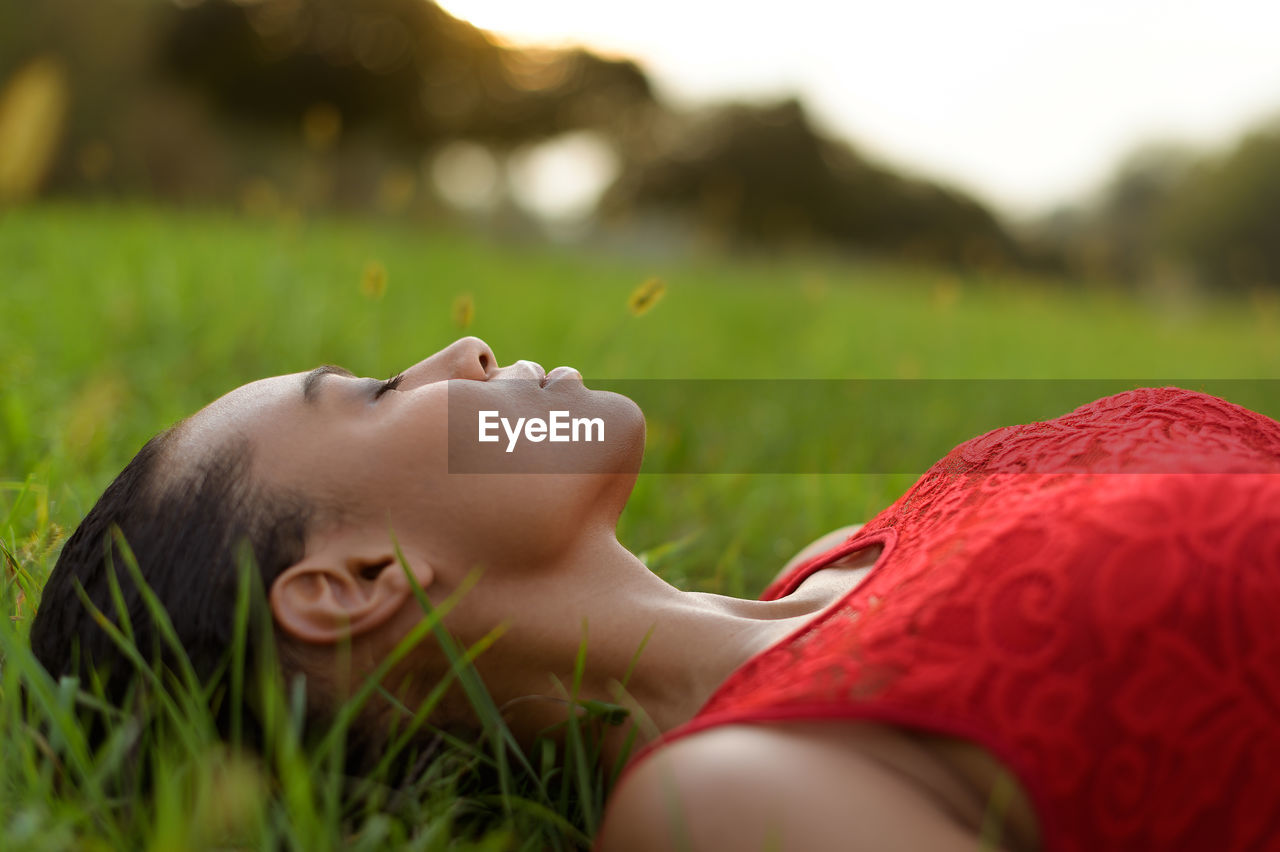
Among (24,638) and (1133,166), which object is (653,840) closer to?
(24,638)

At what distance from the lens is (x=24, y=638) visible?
142 centimetres

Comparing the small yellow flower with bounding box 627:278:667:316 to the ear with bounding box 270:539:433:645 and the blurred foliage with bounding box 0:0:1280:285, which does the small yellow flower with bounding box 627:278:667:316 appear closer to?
the ear with bounding box 270:539:433:645

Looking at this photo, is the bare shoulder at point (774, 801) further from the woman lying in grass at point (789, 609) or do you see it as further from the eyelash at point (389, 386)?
the eyelash at point (389, 386)

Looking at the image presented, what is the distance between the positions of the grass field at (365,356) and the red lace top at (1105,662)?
1.53ft

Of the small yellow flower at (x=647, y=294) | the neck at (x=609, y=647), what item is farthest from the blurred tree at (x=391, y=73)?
the neck at (x=609, y=647)

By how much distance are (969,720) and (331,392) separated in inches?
39.3

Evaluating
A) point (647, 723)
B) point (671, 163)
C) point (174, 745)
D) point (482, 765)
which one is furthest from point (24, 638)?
point (671, 163)

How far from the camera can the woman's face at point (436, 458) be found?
4.33 feet

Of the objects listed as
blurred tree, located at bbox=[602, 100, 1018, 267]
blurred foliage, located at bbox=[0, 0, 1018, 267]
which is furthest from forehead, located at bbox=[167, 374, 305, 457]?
blurred tree, located at bbox=[602, 100, 1018, 267]

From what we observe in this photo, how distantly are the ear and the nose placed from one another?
0.30 m

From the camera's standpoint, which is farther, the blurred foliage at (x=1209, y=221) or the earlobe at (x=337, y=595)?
the blurred foliage at (x=1209, y=221)

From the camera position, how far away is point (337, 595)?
4.31ft

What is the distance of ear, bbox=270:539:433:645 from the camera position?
1282mm

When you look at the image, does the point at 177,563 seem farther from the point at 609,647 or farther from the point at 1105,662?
the point at 1105,662
